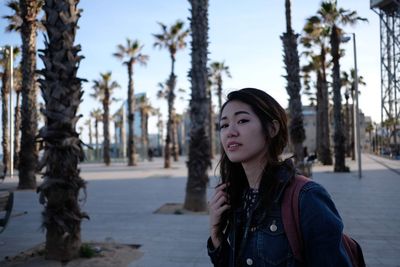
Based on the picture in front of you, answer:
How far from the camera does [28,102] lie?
15.5 m

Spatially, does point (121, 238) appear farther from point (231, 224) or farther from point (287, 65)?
point (287, 65)

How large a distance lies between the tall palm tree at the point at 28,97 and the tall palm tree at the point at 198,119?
297 inches

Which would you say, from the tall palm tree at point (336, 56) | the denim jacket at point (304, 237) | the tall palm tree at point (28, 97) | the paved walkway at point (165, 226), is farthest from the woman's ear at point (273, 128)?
the tall palm tree at point (336, 56)

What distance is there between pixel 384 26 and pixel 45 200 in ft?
168

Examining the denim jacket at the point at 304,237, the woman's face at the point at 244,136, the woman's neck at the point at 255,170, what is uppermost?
the woman's face at the point at 244,136

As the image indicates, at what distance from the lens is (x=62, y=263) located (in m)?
5.61

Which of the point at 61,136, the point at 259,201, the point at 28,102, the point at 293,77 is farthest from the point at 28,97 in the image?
the point at 259,201

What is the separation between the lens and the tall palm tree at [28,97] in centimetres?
1523

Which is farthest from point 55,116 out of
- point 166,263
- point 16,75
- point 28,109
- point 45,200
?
point 16,75

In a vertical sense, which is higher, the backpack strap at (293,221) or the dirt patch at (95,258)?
the backpack strap at (293,221)

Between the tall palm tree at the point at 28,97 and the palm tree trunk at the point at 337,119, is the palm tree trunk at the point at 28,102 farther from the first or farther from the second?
the palm tree trunk at the point at 337,119

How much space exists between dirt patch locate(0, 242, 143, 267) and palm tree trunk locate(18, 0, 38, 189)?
9.39 m

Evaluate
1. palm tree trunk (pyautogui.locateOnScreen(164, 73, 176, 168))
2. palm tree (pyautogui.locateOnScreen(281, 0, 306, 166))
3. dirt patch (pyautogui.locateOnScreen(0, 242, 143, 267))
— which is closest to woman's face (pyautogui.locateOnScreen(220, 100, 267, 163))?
dirt patch (pyautogui.locateOnScreen(0, 242, 143, 267))

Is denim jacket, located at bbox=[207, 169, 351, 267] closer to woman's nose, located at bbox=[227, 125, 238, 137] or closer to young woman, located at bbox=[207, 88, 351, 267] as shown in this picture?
young woman, located at bbox=[207, 88, 351, 267]
